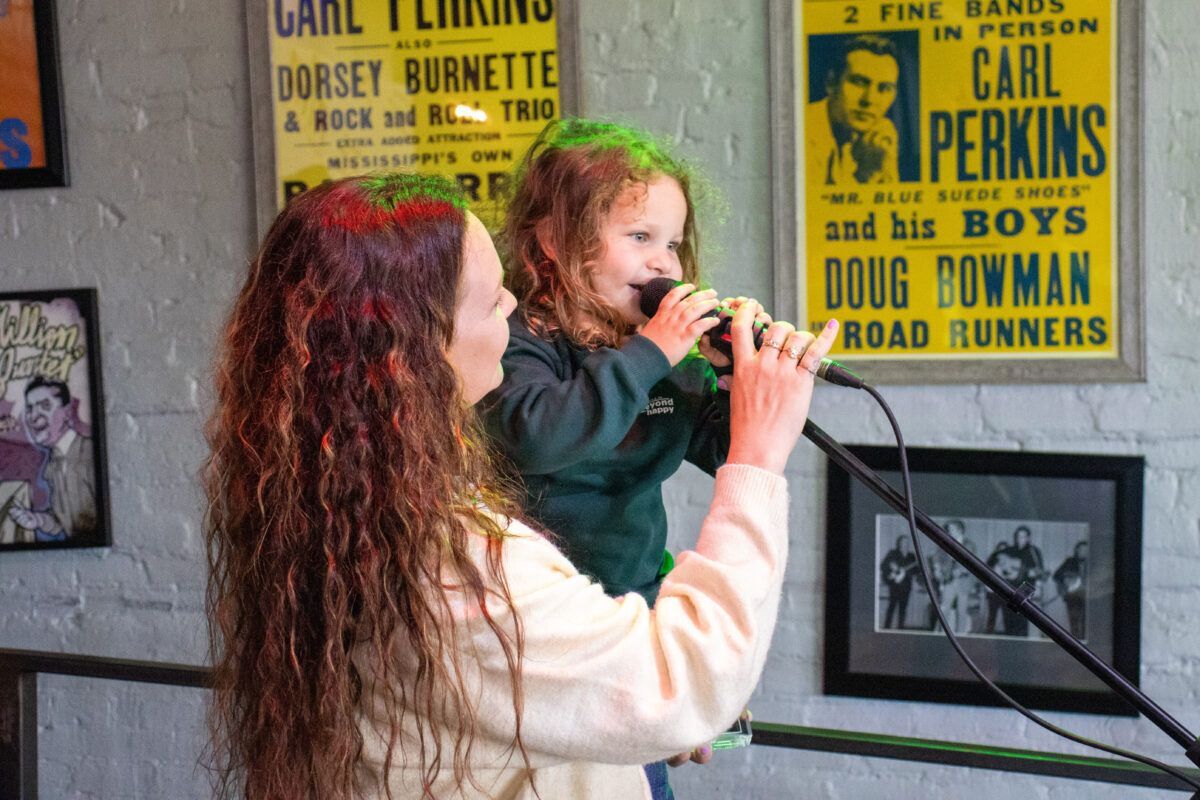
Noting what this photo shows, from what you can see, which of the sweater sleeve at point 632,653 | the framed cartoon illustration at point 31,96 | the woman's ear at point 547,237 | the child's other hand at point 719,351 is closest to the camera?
the sweater sleeve at point 632,653

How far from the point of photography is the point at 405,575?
100 centimetres

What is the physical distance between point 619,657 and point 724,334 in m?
0.41

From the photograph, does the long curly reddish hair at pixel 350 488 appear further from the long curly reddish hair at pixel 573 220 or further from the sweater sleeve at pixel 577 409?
the long curly reddish hair at pixel 573 220

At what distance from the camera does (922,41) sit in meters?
2.29

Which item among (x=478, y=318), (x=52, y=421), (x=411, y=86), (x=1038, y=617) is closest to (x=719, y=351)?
(x=478, y=318)

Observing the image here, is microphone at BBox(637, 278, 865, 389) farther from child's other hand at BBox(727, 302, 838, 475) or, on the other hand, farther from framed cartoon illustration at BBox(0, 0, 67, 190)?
framed cartoon illustration at BBox(0, 0, 67, 190)

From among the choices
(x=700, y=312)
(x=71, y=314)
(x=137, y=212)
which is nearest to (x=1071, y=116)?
(x=700, y=312)

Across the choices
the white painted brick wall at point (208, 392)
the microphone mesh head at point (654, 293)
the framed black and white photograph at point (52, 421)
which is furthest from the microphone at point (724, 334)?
the framed black and white photograph at point (52, 421)

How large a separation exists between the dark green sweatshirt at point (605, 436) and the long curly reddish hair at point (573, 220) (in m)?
0.05

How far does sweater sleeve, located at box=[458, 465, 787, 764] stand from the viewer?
100cm

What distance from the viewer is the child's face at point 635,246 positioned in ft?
4.83

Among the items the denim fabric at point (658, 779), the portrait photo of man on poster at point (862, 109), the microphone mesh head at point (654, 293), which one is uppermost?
the portrait photo of man on poster at point (862, 109)

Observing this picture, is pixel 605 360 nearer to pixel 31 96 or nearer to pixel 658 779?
pixel 658 779

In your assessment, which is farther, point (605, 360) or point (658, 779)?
point (658, 779)
